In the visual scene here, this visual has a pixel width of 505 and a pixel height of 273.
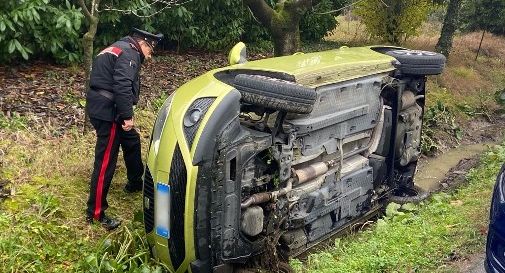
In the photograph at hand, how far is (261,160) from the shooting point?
472cm

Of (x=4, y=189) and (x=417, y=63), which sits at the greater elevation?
(x=417, y=63)

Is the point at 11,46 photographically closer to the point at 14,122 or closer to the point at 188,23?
the point at 14,122

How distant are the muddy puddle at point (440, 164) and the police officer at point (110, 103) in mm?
4536

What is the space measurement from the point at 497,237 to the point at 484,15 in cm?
1835

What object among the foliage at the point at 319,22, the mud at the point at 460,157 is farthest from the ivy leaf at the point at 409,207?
the foliage at the point at 319,22

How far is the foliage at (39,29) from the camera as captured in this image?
732 centimetres

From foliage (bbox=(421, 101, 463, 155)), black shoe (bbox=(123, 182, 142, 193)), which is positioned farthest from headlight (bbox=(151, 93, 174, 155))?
foliage (bbox=(421, 101, 463, 155))

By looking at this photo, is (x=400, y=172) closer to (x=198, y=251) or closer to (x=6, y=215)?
(x=198, y=251)

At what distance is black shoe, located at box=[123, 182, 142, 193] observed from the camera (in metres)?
5.89

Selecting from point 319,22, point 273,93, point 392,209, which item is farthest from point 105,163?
point 319,22

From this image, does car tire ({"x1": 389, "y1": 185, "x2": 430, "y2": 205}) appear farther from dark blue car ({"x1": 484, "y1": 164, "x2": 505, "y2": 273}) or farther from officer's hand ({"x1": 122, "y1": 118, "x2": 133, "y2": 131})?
officer's hand ({"x1": 122, "y1": 118, "x2": 133, "y2": 131})

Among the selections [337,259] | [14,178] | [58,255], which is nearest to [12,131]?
[14,178]

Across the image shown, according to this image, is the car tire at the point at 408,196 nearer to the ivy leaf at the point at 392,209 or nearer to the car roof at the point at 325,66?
the ivy leaf at the point at 392,209

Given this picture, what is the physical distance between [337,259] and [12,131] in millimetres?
3747
